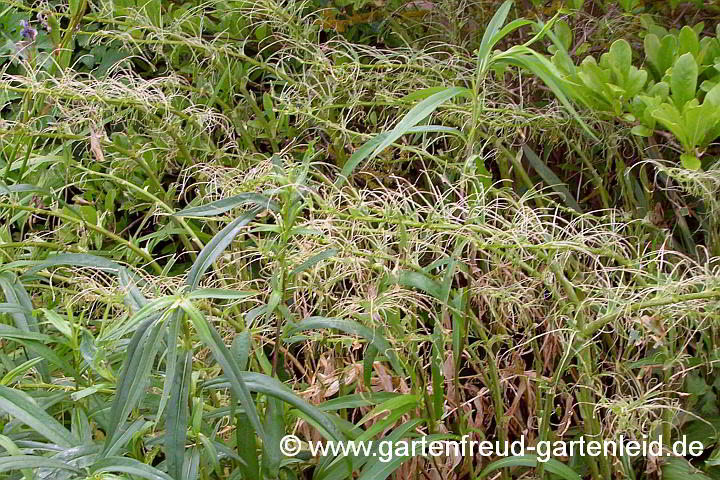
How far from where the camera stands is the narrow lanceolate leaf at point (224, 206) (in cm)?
106

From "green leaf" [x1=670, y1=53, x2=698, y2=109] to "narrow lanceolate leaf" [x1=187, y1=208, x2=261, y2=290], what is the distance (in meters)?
0.73

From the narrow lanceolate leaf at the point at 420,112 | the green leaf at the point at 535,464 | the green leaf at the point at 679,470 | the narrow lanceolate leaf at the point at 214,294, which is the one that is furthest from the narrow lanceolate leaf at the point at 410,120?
the green leaf at the point at 679,470

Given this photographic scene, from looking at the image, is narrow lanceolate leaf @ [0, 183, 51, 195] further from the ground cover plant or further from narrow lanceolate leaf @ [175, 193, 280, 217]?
narrow lanceolate leaf @ [175, 193, 280, 217]

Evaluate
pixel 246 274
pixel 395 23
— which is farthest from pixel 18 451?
pixel 395 23

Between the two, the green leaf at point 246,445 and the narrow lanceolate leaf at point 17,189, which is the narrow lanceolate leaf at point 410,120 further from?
the narrow lanceolate leaf at point 17,189

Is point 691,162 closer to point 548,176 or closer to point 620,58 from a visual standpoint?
point 620,58

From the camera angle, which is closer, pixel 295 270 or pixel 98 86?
pixel 295 270

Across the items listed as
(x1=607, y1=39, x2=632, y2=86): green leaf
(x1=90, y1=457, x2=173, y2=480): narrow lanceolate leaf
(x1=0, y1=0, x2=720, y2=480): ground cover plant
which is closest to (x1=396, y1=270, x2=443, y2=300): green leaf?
(x1=0, y1=0, x2=720, y2=480): ground cover plant

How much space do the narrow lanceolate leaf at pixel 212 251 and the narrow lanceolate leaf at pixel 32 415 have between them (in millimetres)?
279

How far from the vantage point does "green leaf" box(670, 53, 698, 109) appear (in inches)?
54.3

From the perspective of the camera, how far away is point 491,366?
129cm

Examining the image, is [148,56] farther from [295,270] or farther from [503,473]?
[503,473]

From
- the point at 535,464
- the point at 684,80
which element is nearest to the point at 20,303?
the point at 535,464

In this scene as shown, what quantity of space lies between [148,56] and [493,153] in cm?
115
